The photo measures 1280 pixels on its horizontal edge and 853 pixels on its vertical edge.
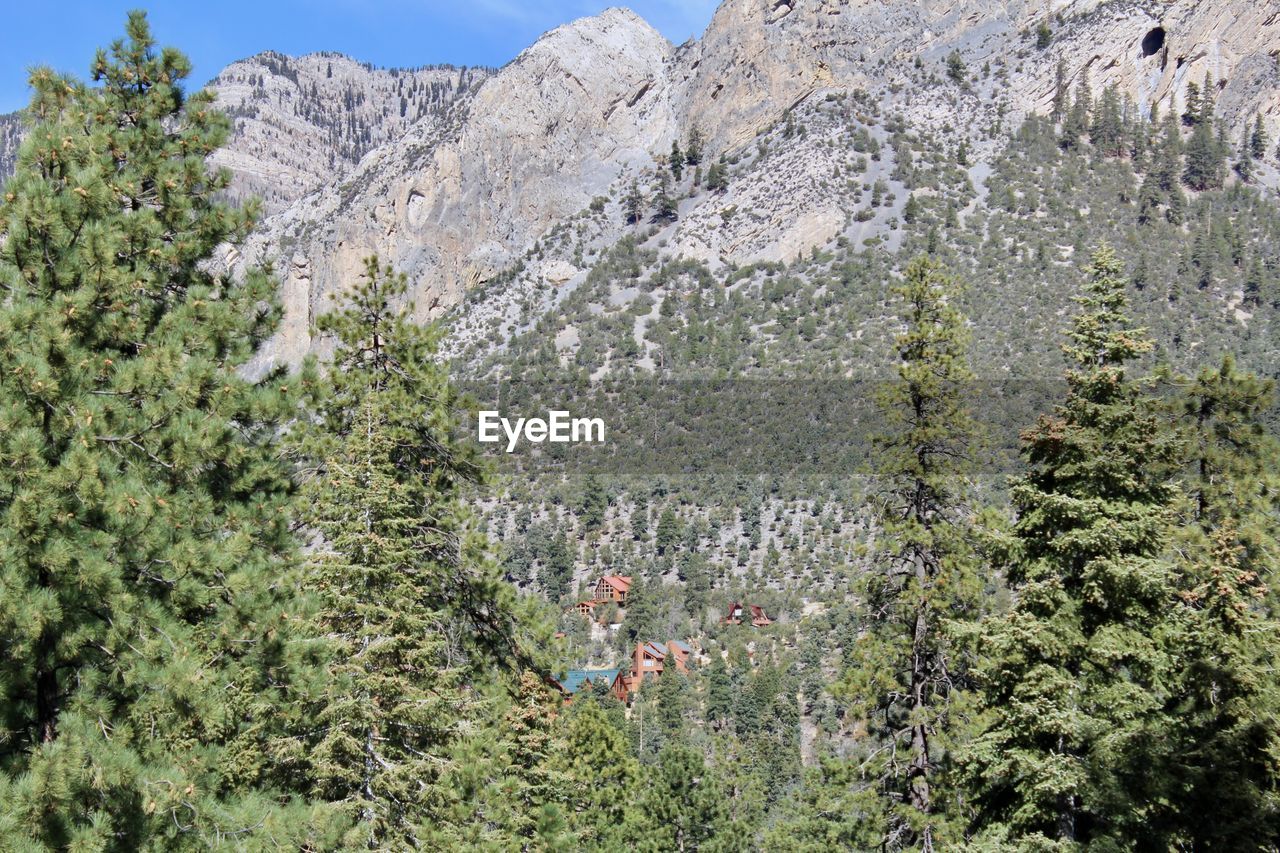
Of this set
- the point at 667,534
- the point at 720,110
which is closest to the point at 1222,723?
the point at 667,534

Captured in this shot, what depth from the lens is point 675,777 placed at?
25750mm

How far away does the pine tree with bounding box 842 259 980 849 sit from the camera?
1255cm

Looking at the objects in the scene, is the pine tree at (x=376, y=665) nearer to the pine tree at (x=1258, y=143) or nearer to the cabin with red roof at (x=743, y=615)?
the cabin with red roof at (x=743, y=615)

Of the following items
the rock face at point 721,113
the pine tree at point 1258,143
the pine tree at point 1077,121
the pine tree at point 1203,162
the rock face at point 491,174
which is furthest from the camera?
the rock face at point 491,174

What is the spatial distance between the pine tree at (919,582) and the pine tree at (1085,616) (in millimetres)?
1204

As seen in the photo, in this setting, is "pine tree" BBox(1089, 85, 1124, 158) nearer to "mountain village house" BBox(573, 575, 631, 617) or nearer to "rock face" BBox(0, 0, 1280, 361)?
"rock face" BBox(0, 0, 1280, 361)

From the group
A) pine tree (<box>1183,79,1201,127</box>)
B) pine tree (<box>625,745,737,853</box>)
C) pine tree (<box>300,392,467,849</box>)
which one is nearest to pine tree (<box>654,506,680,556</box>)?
pine tree (<box>625,745,737,853</box>)

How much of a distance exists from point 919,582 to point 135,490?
10.1m

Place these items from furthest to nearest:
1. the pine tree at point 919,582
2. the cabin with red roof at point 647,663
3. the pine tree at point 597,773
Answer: the cabin with red roof at point 647,663 → the pine tree at point 597,773 → the pine tree at point 919,582

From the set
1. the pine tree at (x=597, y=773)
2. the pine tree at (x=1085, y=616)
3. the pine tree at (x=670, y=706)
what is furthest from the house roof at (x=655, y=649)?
the pine tree at (x=1085, y=616)

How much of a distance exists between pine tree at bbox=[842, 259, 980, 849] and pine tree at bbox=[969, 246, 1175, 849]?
3.95ft

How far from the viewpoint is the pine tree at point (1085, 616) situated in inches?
386

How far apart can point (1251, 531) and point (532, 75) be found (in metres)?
134

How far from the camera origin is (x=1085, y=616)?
10.6m
